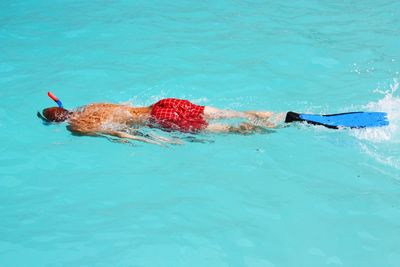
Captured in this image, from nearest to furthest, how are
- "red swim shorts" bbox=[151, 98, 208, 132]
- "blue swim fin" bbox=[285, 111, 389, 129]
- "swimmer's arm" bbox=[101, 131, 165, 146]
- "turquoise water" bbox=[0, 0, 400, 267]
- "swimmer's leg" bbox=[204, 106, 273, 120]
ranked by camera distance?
"turquoise water" bbox=[0, 0, 400, 267]
"blue swim fin" bbox=[285, 111, 389, 129]
"swimmer's arm" bbox=[101, 131, 165, 146]
"red swim shorts" bbox=[151, 98, 208, 132]
"swimmer's leg" bbox=[204, 106, 273, 120]

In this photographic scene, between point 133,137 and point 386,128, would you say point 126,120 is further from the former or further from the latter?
point 386,128

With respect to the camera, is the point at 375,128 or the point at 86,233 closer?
the point at 86,233

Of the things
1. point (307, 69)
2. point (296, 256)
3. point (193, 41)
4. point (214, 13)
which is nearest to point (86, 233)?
point (296, 256)

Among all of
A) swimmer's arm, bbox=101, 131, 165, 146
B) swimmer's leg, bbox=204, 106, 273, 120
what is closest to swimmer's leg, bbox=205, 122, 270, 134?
swimmer's leg, bbox=204, 106, 273, 120

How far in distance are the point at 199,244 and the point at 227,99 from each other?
2.75 meters

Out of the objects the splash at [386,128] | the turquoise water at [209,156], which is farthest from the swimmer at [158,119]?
the splash at [386,128]

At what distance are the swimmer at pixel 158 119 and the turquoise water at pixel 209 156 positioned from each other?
0.15 meters

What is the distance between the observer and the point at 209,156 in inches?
198

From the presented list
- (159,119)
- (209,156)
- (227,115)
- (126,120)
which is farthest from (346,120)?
(126,120)

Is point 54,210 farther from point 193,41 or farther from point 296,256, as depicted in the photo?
point 193,41

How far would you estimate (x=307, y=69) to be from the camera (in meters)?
6.98

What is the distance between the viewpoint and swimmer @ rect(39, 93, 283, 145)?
5090mm

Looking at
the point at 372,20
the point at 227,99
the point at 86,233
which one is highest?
the point at 372,20

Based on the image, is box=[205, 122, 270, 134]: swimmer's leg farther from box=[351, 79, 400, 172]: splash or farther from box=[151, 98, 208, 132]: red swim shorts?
box=[351, 79, 400, 172]: splash
